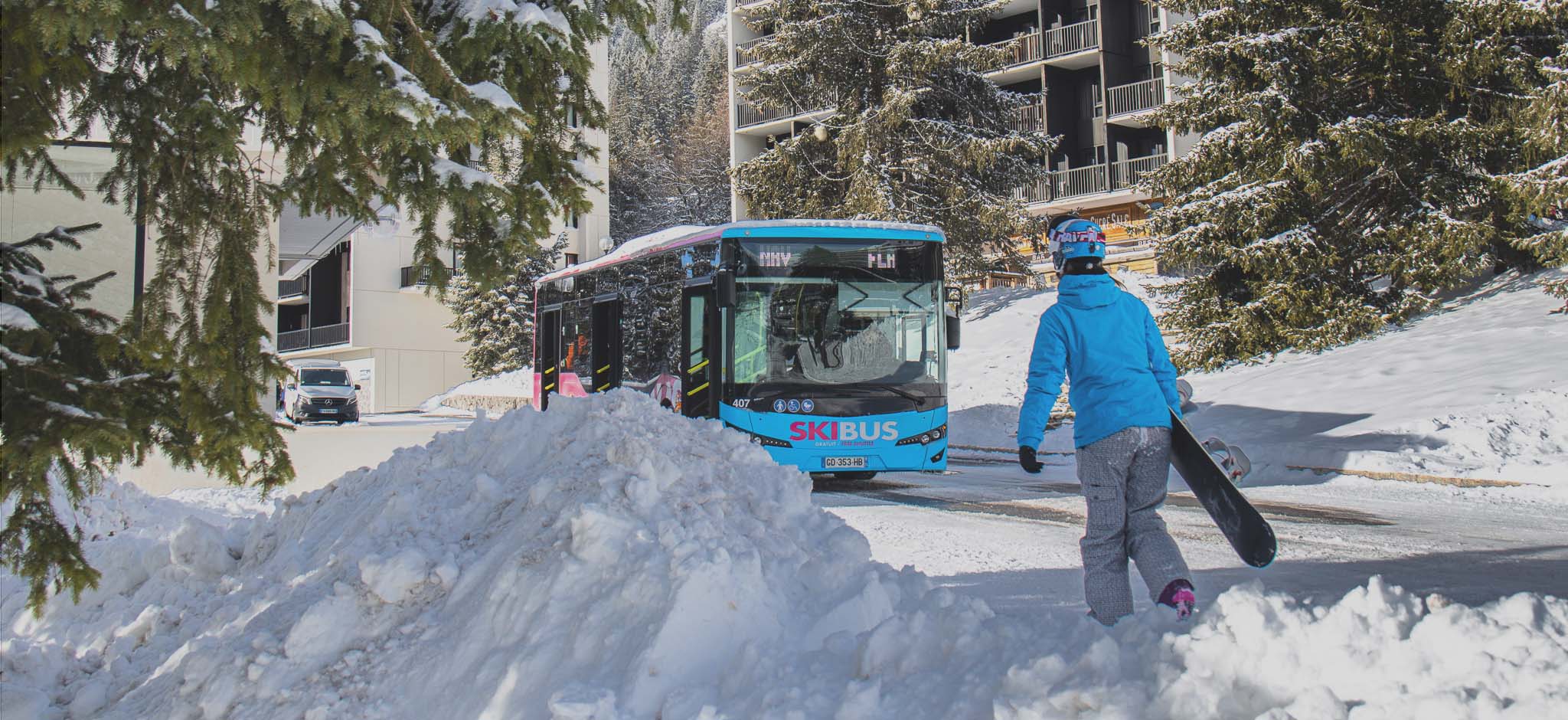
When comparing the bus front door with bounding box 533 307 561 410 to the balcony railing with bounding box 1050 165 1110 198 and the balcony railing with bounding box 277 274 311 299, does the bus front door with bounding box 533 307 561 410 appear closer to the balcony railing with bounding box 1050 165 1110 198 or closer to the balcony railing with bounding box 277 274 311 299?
the balcony railing with bounding box 1050 165 1110 198

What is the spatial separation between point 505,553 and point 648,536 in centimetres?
72

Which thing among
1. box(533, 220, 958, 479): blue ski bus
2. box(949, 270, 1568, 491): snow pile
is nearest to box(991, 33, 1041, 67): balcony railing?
box(949, 270, 1568, 491): snow pile

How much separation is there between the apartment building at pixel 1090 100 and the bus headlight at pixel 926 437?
21.0 metres

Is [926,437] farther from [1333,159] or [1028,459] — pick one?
[1333,159]

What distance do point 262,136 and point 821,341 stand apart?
7.15 meters

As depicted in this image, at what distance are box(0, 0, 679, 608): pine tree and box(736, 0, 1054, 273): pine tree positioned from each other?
2121 centimetres

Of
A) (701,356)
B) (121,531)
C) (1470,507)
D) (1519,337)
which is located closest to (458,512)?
(121,531)

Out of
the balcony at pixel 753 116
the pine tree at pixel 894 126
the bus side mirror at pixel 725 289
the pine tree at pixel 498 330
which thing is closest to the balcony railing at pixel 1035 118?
the balcony at pixel 753 116

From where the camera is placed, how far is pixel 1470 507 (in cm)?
993

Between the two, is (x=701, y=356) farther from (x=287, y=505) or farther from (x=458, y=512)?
(x=458, y=512)

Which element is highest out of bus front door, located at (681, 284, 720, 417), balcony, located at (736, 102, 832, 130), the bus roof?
balcony, located at (736, 102, 832, 130)

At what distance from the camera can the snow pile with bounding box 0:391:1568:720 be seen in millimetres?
2748

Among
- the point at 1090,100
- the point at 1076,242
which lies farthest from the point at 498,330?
the point at 1076,242

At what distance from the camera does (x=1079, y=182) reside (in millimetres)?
37000
